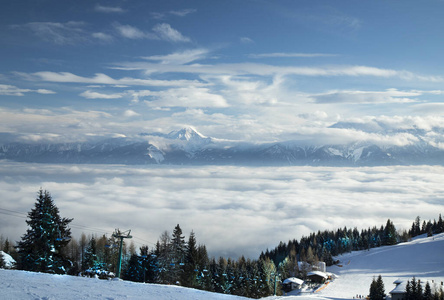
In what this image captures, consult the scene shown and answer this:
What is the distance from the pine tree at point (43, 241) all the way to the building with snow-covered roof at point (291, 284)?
66005mm

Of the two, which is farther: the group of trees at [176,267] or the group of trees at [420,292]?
the group of trees at [420,292]

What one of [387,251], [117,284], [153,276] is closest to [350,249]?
[387,251]

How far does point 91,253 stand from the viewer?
205 feet

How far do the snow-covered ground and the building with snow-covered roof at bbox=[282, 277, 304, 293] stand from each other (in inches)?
314

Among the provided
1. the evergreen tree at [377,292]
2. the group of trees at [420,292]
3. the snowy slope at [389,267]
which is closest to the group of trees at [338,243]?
the snowy slope at [389,267]

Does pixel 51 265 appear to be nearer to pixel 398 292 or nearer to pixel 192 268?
pixel 192 268

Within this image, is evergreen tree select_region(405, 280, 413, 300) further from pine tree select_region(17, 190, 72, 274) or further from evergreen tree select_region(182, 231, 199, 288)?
pine tree select_region(17, 190, 72, 274)

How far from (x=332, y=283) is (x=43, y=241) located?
72.8 meters

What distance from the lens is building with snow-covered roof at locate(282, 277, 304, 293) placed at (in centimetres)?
8775

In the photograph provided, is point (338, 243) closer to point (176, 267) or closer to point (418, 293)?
point (418, 293)

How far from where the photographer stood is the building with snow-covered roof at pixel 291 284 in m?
87.8

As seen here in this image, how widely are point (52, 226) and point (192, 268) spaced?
23784 mm

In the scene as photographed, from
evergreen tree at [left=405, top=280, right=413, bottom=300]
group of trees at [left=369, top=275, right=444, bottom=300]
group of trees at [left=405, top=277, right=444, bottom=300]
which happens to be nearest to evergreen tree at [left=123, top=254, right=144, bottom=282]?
group of trees at [left=369, top=275, right=444, bottom=300]

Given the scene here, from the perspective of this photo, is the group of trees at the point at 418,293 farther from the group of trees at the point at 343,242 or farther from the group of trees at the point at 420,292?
the group of trees at the point at 343,242
